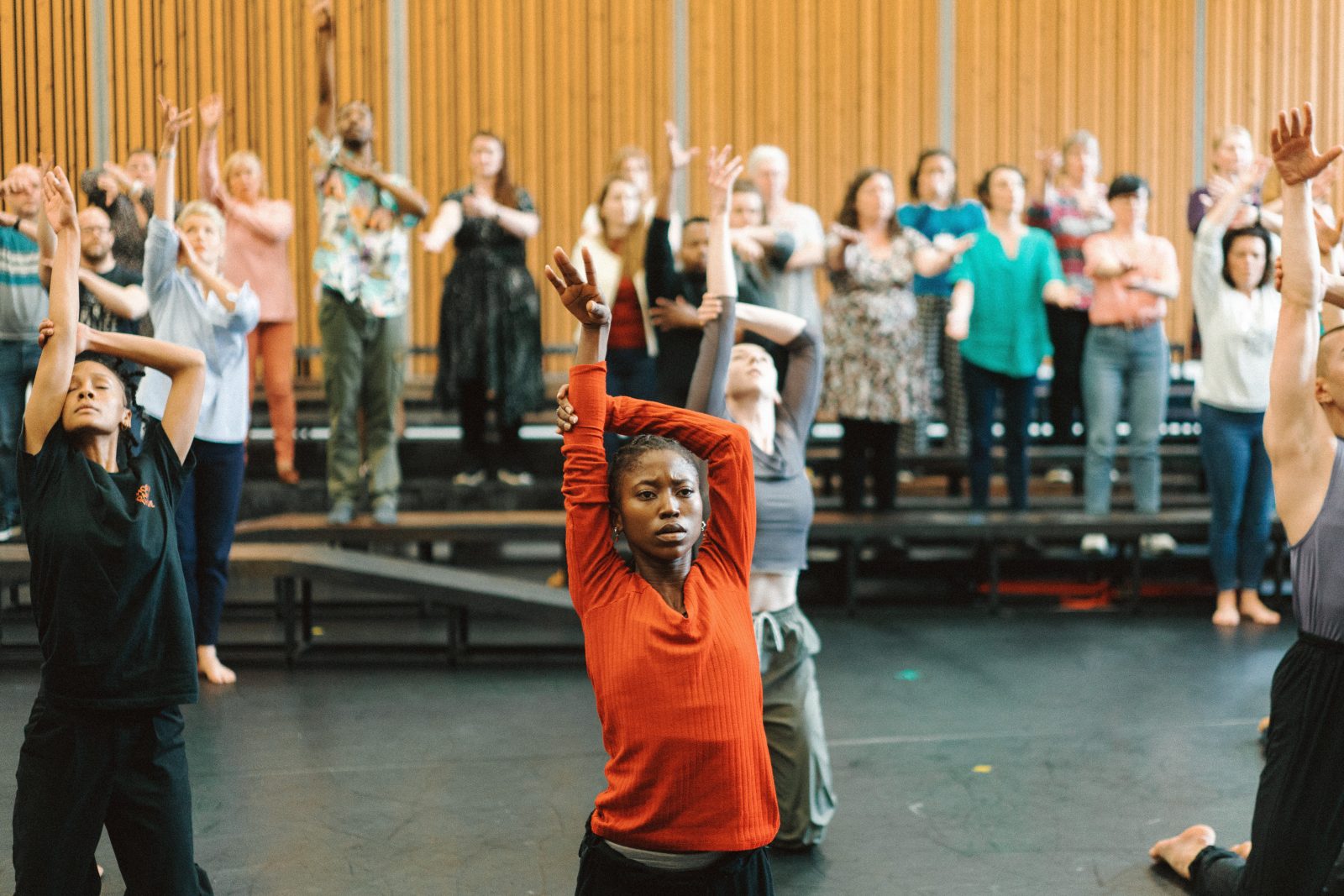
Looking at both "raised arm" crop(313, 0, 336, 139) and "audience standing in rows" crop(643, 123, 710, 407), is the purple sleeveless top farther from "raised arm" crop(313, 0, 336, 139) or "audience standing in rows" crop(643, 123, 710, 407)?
"raised arm" crop(313, 0, 336, 139)

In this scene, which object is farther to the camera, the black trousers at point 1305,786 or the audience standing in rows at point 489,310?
the audience standing in rows at point 489,310

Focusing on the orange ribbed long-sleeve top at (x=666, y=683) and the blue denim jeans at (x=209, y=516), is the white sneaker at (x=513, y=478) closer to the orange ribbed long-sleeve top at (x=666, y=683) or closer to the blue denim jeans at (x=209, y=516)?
the blue denim jeans at (x=209, y=516)

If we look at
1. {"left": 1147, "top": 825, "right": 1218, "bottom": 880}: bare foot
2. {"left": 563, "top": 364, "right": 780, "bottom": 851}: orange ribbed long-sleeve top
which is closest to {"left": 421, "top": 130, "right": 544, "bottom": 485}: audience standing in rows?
{"left": 1147, "top": 825, "right": 1218, "bottom": 880}: bare foot

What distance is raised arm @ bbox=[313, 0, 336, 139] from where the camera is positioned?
552 centimetres

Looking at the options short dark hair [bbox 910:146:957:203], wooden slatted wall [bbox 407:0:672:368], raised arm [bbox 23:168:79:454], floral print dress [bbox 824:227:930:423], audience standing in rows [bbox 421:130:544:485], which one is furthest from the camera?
wooden slatted wall [bbox 407:0:672:368]

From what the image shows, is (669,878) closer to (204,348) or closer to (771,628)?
(771,628)

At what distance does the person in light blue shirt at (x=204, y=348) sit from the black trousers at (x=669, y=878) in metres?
2.67

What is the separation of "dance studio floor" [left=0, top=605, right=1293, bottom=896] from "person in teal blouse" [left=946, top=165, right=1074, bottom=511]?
1.05 metres

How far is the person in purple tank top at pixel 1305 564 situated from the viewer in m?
2.49

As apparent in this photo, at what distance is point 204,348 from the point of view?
444cm

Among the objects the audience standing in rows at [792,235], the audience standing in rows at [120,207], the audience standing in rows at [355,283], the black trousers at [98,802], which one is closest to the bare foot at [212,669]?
the audience standing in rows at [355,283]

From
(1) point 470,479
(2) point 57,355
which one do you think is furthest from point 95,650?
(1) point 470,479

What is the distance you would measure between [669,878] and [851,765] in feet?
6.33

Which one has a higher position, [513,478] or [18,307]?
[18,307]
